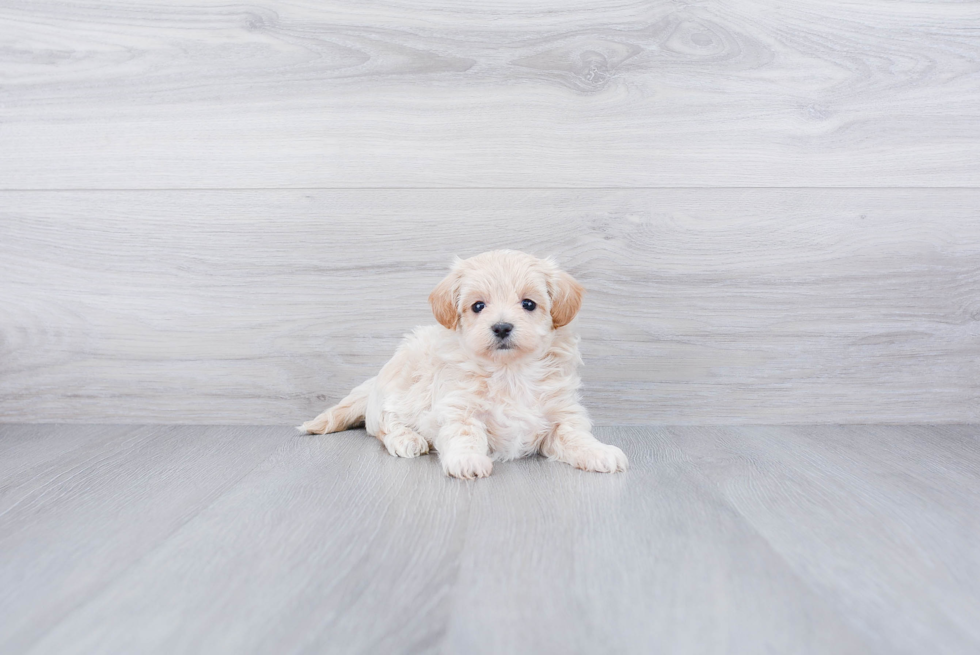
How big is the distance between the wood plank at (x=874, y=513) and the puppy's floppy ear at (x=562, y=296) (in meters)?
0.46

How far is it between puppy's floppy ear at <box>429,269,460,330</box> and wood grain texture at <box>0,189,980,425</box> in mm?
350

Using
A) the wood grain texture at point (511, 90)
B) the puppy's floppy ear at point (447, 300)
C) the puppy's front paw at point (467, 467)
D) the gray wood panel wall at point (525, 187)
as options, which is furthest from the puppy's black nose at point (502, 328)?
the wood grain texture at point (511, 90)

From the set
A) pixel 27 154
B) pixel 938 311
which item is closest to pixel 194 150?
pixel 27 154

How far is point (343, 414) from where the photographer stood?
5.72 ft


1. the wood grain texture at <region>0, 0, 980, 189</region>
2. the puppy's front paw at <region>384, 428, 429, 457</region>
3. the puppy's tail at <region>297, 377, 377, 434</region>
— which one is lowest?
the puppy's tail at <region>297, 377, 377, 434</region>

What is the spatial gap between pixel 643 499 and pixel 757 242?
994mm

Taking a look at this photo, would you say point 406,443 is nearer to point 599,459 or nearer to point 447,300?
point 447,300

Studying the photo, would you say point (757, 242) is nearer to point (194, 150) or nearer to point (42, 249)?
point (194, 150)

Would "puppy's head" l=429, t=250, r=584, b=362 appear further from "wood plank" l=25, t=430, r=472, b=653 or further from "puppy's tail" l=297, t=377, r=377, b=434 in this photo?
"puppy's tail" l=297, t=377, r=377, b=434

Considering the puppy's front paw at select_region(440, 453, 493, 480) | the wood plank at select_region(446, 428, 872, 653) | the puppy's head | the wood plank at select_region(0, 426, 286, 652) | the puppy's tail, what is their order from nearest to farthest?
the wood plank at select_region(446, 428, 872, 653)
the wood plank at select_region(0, 426, 286, 652)
the puppy's front paw at select_region(440, 453, 493, 480)
the puppy's head
the puppy's tail

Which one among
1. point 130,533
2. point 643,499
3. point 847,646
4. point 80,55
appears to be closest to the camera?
point 847,646

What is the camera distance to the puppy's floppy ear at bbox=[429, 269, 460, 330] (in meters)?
1.44

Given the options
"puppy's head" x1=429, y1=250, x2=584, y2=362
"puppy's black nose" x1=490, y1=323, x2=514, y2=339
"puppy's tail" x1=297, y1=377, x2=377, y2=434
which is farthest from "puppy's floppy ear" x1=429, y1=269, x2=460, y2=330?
"puppy's tail" x1=297, y1=377, x2=377, y2=434

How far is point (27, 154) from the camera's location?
181 cm
